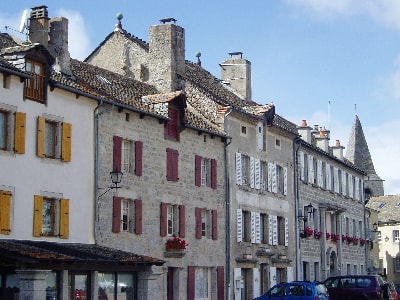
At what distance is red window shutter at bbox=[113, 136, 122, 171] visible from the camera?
28.3 metres

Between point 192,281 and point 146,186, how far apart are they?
14.6ft

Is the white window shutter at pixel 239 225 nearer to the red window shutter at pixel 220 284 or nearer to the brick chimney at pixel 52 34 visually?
the red window shutter at pixel 220 284

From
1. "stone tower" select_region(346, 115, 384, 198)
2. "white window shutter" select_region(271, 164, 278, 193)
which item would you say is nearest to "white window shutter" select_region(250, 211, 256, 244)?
"white window shutter" select_region(271, 164, 278, 193)

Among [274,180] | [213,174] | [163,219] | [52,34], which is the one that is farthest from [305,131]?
[52,34]

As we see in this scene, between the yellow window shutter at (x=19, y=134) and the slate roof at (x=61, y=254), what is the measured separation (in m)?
2.63

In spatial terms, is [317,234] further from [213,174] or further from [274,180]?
[213,174]

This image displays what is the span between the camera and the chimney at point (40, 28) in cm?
2841

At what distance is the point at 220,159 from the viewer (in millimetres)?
34781

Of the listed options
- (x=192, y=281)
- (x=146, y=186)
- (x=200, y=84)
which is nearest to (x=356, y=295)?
(x=192, y=281)

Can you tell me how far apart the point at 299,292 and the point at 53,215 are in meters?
8.99

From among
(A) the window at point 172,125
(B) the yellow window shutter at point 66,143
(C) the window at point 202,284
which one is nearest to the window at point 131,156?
(A) the window at point 172,125

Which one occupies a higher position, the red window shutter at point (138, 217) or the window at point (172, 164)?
the window at point (172, 164)

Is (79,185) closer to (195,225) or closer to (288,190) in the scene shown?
(195,225)

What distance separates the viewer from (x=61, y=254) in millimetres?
22797
